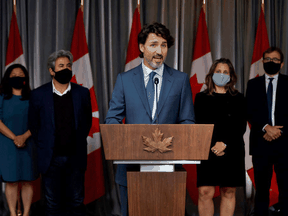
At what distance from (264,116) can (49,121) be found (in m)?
1.93

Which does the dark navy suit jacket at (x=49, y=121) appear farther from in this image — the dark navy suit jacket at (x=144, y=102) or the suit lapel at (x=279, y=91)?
the suit lapel at (x=279, y=91)

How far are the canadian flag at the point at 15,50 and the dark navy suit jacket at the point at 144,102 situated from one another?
247 centimetres

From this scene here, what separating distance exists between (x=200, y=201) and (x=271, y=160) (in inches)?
30.4

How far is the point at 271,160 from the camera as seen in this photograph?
301 cm

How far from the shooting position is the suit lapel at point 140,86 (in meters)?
1.77

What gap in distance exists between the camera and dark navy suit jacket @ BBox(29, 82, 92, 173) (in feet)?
8.66

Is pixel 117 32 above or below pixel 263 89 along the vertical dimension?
above

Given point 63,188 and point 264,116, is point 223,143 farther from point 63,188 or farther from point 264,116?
point 63,188

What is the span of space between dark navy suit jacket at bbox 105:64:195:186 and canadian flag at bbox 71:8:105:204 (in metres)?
2.05

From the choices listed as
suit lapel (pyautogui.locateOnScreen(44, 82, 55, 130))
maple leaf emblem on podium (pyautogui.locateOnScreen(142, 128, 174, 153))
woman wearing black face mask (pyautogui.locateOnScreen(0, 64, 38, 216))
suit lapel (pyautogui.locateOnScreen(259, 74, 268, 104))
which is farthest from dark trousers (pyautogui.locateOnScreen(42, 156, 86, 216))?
suit lapel (pyautogui.locateOnScreen(259, 74, 268, 104))

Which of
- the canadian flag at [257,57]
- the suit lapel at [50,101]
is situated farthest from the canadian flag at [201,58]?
the suit lapel at [50,101]

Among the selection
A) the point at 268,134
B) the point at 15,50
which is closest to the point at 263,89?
the point at 268,134

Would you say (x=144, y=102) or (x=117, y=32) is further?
(x=117, y=32)

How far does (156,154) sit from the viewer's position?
4.71ft
